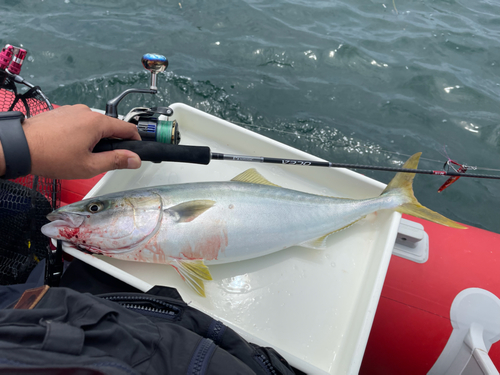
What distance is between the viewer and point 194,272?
5.69ft

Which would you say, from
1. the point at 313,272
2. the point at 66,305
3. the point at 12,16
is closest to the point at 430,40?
the point at 313,272

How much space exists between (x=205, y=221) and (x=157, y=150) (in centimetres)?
57

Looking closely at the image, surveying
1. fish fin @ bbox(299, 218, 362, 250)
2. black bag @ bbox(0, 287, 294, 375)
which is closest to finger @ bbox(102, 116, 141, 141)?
black bag @ bbox(0, 287, 294, 375)

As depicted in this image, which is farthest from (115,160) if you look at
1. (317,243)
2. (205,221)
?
(317,243)

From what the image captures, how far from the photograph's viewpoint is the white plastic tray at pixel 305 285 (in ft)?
5.21

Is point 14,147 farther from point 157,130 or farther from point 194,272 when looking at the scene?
point 194,272

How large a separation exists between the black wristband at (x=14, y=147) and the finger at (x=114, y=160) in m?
0.30

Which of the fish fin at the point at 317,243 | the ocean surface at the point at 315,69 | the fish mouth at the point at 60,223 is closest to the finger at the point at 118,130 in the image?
the fish mouth at the point at 60,223

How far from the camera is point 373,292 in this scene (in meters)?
1.58

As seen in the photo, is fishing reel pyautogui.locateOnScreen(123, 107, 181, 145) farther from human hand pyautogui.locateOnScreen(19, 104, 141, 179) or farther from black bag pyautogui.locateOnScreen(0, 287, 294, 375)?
black bag pyautogui.locateOnScreen(0, 287, 294, 375)

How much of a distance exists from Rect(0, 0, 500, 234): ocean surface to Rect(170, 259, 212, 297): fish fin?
2600mm

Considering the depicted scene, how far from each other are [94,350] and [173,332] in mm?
326

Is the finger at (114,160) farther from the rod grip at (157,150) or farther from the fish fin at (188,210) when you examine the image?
the fish fin at (188,210)

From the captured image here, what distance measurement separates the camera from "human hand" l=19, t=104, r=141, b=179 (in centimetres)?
138
